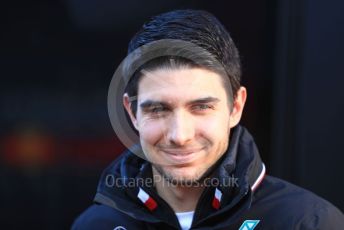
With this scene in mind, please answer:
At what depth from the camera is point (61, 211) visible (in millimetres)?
2279

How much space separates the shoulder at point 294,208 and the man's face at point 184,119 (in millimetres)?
174

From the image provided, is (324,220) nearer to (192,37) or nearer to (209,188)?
(209,188)

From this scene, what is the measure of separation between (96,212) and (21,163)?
65cm

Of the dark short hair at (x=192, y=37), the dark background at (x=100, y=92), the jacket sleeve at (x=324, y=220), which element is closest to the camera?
the jacket sleeve at (x=324, y=220)

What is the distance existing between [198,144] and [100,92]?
80 cm

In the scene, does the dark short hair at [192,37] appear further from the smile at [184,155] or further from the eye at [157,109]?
the smile at [184,155]

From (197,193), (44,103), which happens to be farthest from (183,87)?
(44,103)

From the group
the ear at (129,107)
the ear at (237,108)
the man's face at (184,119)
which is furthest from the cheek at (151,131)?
the ear at (237,108)

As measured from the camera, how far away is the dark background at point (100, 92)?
208cm

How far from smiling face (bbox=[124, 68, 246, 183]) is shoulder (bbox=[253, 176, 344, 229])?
0.57 ft

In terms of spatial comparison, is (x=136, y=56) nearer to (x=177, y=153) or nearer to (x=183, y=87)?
(x=183, y=87)

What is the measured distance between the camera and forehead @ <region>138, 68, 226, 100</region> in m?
1.52

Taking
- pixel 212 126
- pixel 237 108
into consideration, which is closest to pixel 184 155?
pixel 212 126

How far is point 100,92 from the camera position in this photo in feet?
7.30
